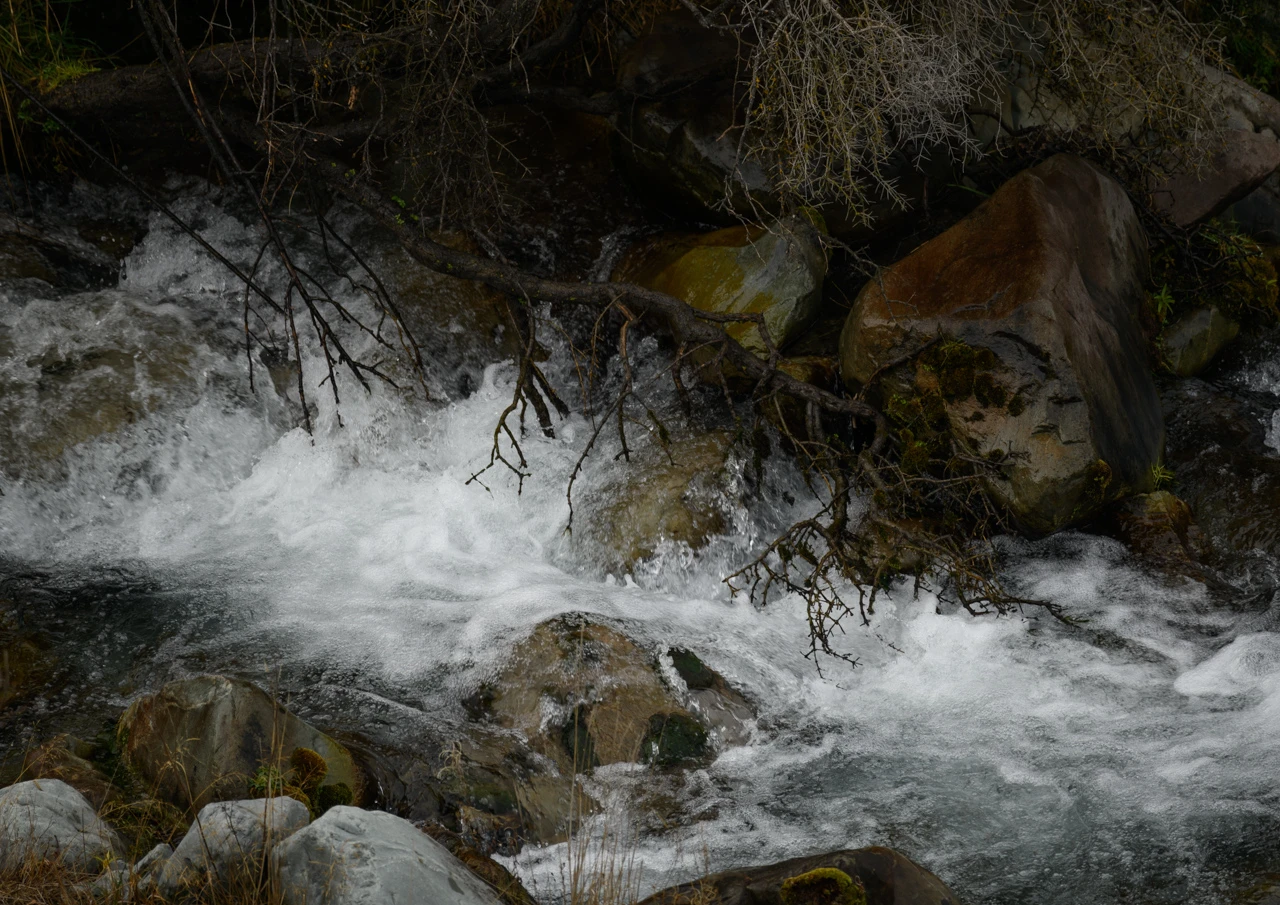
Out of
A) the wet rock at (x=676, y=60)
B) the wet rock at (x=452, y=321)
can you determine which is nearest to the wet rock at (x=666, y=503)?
the wet rock at (x=452, y=321)

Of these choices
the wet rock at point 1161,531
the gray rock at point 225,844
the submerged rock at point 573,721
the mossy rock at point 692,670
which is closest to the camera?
the gray rock at point 225,844

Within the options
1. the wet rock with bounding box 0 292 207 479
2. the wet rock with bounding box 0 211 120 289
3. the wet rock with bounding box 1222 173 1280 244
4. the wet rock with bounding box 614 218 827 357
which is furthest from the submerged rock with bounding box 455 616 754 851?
the wet rock with bounding box 1222 173 1280 244

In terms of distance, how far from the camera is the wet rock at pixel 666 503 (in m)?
5.23

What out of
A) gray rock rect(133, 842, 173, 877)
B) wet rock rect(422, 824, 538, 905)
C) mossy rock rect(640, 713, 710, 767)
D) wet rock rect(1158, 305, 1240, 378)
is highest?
wet rock rect(1158, 305, 1240, 378)

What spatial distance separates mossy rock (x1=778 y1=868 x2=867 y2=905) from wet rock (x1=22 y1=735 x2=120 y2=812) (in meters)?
2.01

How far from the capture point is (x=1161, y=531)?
5191 mm

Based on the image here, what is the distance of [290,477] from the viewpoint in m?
5.86

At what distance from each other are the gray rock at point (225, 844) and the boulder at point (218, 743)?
464mm

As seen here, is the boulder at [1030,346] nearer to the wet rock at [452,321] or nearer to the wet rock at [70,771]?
the wet rock at [452,321]

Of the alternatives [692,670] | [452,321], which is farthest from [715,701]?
[452,321]

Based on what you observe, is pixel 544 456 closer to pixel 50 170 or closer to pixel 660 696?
pixel 660 696

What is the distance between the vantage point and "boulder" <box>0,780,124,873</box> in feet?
9.26

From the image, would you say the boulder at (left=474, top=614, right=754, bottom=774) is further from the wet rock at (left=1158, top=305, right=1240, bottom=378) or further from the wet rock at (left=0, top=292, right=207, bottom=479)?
the wet rock at (left=1158, top=305, right=1240, bottom=378)

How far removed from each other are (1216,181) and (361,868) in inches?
247
